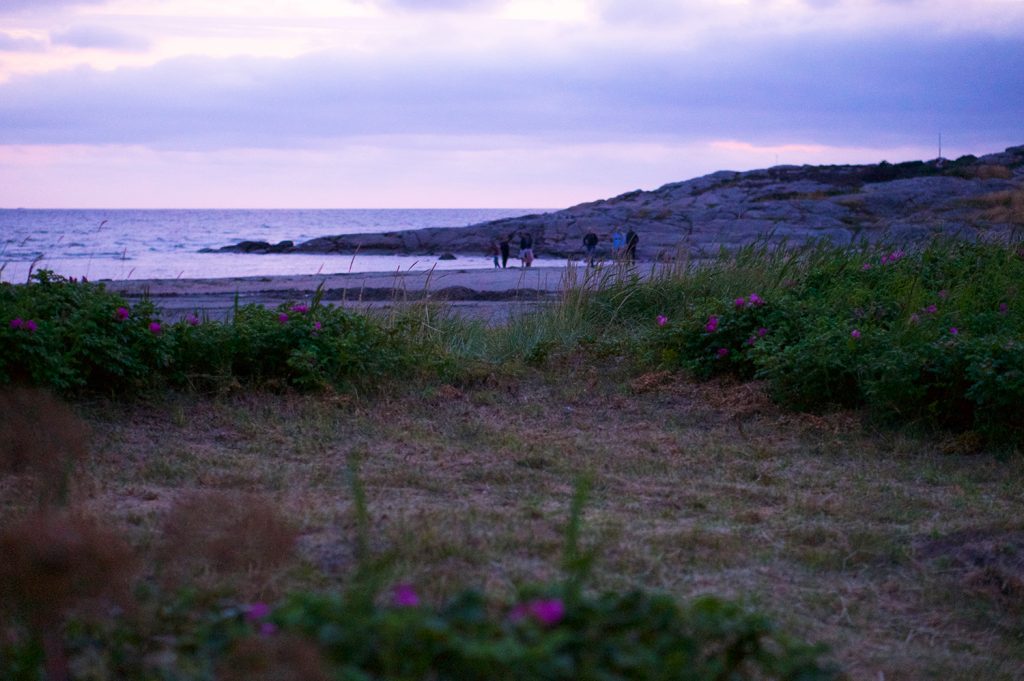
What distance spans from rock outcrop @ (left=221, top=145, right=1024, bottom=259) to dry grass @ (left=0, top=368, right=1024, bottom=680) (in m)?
29.7

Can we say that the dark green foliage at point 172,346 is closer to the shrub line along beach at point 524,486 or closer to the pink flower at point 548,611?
the shrub line along beach at point 524,486

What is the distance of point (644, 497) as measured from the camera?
4.72m

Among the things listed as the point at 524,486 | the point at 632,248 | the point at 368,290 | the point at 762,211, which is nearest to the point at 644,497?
the point at 524,486

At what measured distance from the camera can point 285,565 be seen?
3518 mm

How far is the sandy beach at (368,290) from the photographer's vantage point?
12.4 meters

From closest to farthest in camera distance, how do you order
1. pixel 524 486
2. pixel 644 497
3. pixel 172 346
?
1. pixel 644 497
2. pixel 524 486
3. pixel 172 346

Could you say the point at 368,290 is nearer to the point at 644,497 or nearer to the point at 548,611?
the point at 644,497

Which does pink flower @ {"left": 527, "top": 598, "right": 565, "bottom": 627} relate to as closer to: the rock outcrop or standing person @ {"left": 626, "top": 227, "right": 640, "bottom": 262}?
standing person @ {"left": 626, "top": 227, "right": 640, "bottom": 262}

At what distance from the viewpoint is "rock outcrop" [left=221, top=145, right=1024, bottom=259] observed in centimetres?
4131

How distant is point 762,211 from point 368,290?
109 ft

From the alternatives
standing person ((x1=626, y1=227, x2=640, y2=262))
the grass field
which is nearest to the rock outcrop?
standing person ((x1=626, y1=227, x2=640, y2=262))

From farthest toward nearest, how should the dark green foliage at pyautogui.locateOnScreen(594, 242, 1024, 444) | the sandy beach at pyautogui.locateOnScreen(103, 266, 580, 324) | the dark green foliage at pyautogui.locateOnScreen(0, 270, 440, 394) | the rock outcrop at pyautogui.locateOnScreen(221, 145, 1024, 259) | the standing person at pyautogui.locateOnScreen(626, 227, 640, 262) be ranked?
the rock outcrop at pyautogui.locateOnScreen(221, 145, 1024, 259)
the sandy beach at pyautogui.locateOnScreen(103, 266, 580, 324)
the standing person at pyautogui.locateOnScreen(626, 227, 640, 262)
the dark green foliage at pyautogui.locateOnScreen(594, 242, 1024, 444)
the dark green foliage at pyautogui.locateOnScreen(0, 270, 440, 394)

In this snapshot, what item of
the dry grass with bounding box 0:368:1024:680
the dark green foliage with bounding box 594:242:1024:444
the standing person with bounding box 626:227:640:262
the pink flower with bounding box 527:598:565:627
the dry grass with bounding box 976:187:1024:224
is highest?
the dry grass with bounding box 976:187:1024:224

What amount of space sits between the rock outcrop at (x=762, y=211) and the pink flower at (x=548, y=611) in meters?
33.9
